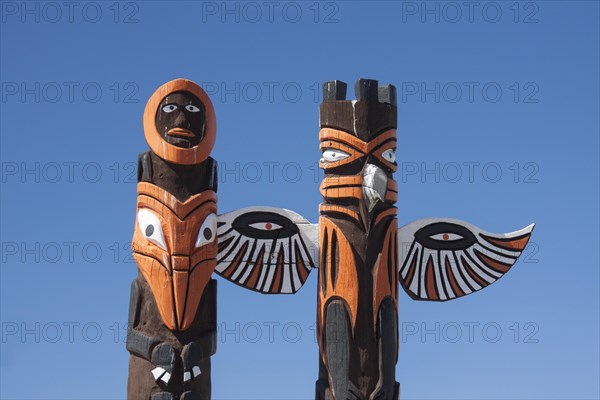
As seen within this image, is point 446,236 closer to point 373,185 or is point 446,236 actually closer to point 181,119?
point 373,185

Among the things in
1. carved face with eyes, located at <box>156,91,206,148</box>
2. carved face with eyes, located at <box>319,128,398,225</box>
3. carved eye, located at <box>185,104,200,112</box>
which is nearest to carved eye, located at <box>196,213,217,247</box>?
carved face with eyes, located at <box>156,91,206,148</box>

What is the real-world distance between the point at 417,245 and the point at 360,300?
1.44 metres

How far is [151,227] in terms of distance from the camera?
10.7 m

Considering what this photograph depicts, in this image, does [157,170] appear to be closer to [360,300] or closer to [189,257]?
[189,257]

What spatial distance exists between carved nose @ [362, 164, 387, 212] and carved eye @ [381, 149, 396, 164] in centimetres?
22

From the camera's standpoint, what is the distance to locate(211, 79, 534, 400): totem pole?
11.2 metres

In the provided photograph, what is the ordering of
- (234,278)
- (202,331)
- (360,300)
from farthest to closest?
(234,278), (360,300), (202,331)

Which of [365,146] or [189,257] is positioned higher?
[365,146]

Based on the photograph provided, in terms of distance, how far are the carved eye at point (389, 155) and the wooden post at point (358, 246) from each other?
0.4 inches

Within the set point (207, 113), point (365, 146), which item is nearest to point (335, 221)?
point (365, 146)

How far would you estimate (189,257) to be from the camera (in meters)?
10.6

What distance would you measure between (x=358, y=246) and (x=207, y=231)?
5.50 feet

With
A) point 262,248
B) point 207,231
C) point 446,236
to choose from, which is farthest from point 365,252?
point 207,231

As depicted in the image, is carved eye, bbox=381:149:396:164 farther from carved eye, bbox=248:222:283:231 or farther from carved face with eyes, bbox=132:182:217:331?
carved face with eyes, bbox=132:182:217:331
